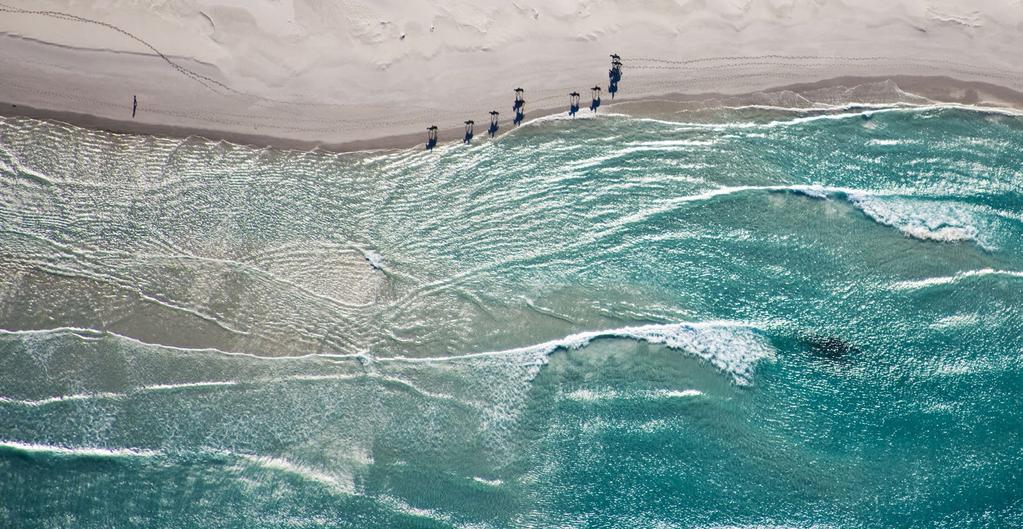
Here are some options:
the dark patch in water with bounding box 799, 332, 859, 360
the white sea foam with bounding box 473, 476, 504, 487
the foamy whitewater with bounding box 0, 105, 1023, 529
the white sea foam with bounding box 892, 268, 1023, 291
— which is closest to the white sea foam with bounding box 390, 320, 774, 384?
the foamy whitewater with bounding box 0, 105, 1023, 529

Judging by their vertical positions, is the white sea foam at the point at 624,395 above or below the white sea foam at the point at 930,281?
below

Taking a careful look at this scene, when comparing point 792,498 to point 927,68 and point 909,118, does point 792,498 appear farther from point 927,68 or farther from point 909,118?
point 927,68

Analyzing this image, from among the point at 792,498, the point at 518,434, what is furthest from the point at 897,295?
the point at 518,434

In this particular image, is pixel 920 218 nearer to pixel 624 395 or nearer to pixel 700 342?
pixel 700 342

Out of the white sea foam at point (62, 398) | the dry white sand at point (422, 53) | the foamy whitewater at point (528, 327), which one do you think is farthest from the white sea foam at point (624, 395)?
the white sea foam at point (62, 398)

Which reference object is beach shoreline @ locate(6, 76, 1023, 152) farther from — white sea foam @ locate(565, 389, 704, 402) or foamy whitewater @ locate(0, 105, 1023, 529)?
white sea foam @ locate(565, 389, 704, 402)

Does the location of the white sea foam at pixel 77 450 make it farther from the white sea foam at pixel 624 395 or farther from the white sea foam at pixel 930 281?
the white sea foam at pixel 930 281
